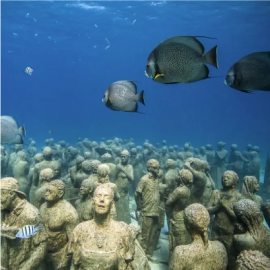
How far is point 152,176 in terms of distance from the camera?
616 cm

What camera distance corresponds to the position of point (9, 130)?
6.43 meters

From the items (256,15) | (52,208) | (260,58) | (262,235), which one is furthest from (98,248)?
(256,15)

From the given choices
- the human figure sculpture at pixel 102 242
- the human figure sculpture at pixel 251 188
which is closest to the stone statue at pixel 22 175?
the human figure sculpture at pixel 102 242

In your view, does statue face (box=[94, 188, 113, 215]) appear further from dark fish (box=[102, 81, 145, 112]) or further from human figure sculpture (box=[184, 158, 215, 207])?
human figure sculpture (box=[184, 158, 215, 207])

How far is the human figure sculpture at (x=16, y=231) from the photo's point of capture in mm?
3041

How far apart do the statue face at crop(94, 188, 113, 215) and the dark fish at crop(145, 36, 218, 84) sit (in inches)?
64.9

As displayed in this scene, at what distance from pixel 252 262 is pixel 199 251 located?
0.98m

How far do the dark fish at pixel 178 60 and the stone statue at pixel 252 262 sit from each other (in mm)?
1894

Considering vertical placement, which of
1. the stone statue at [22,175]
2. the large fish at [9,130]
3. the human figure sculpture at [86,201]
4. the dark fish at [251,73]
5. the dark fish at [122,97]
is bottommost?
Result: the stone statue at [22,175]

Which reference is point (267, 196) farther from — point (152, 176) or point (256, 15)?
point (256, 15)

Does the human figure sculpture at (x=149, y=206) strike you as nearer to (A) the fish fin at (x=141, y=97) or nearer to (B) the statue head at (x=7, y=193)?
(A) the fish fin at (x=141, y=97)

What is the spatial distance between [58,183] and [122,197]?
378cm

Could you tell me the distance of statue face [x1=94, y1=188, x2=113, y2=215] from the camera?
2928 mm

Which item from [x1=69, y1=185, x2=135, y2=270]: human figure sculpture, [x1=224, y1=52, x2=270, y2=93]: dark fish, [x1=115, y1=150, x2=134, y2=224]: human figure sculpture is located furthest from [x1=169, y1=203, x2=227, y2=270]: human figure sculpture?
[x1=115, y1=150, x2=134, y2=224]: human figure sculpture
